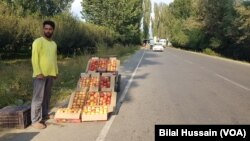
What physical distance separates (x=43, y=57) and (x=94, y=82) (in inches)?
123

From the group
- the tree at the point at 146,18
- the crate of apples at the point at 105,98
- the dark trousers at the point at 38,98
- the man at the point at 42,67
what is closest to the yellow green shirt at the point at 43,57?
the man at the point at 42,67

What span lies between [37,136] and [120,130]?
5.16 ft

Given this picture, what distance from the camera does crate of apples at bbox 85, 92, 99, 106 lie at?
994cm

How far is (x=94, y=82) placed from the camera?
11.3 m

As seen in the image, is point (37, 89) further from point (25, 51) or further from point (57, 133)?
point (25, 51)

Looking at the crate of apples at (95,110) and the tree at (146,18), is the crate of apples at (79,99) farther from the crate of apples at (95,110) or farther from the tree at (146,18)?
the tree at (146,18)

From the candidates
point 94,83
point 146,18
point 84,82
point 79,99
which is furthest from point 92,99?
point 146,18

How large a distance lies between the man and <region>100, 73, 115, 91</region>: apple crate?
268 centimetres

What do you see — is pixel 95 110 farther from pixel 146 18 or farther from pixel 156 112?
pixel 146 18

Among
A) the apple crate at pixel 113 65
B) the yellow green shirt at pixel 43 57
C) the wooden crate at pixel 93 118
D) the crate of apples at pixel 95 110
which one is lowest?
the wooden crate at pixel 93 118

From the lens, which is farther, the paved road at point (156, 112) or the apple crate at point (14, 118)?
the apple crate at point (14, 118)

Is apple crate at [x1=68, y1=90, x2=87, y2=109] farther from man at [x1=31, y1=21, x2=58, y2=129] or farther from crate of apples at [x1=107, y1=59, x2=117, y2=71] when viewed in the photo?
crate of apples at [x1=107, y1=59, x2=117, y2=71]

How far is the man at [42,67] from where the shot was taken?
818 centimetres

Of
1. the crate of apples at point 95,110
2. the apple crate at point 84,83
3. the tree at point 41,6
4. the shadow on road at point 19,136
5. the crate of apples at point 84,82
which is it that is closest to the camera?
the shadow on road at point 19,136
